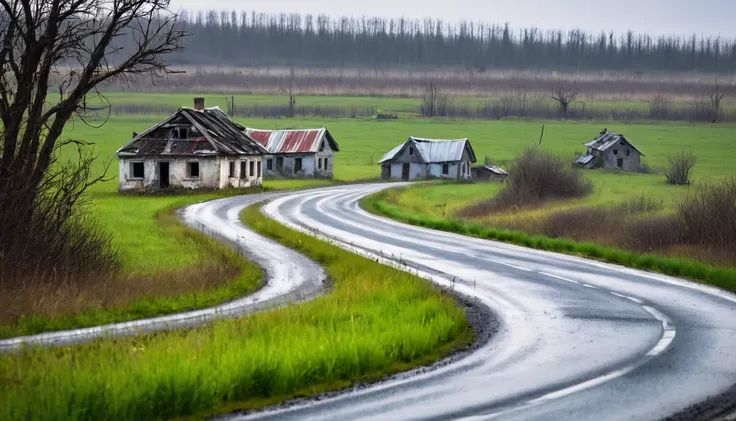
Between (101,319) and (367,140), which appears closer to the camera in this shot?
(101,319)

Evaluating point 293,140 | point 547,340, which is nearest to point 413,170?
point 293,140

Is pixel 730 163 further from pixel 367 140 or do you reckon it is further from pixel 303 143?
pixel 367 140

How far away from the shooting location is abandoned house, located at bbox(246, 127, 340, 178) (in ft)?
303

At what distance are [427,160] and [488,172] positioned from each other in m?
7.22

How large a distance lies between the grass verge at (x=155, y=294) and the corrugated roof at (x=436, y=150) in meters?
78.8

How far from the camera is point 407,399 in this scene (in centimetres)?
947

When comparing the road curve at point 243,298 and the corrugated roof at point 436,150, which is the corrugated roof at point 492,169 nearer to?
the corrugated roof at point 436,150

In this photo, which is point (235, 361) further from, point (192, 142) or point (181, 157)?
point (192, 142)

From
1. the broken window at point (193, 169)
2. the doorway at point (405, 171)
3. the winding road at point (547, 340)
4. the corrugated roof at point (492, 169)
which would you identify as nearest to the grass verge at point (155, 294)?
the winding road at point (547, 340)

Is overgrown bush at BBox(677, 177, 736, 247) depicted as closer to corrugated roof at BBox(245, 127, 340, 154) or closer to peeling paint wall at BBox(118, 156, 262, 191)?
peeling paint wall at BBox(118, 156, 262, 191)

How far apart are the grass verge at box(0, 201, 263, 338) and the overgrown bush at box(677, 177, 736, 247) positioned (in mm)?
13892

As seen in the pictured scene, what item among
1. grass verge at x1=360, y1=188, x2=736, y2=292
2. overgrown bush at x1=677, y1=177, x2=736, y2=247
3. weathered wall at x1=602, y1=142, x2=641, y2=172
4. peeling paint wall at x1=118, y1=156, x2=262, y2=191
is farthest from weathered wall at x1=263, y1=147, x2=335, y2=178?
overgrown bush at x1=677, y1=177, x2=736, y2=247

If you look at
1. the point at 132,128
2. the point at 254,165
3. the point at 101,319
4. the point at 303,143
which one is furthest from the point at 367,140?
the point at 101,319

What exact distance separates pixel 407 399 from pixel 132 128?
139 metres
